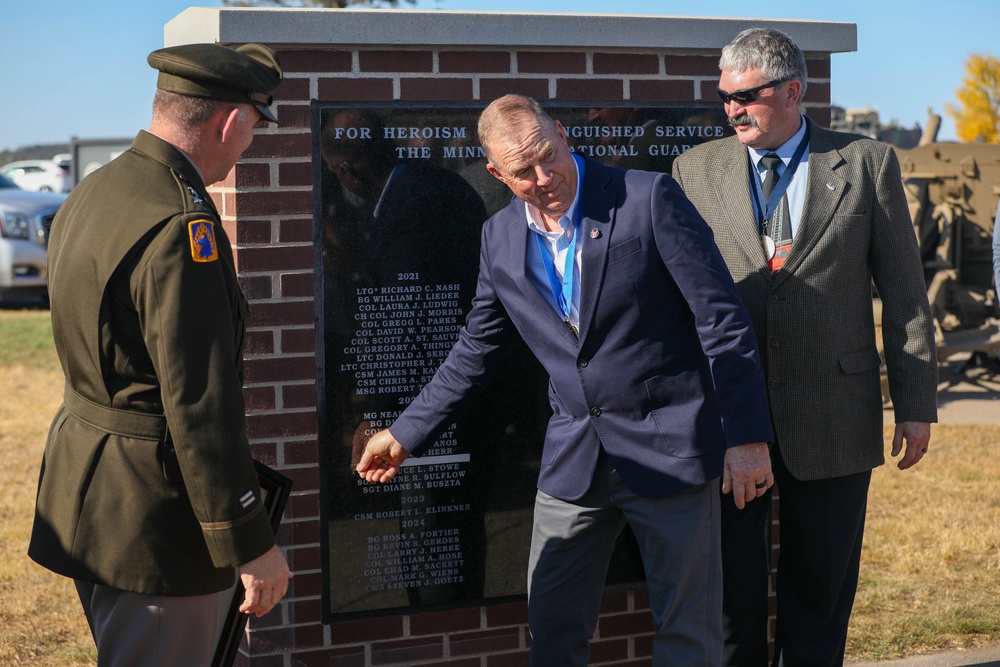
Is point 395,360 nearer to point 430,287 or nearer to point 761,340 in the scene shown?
point 430,287

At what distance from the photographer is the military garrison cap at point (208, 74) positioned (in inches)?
89.5

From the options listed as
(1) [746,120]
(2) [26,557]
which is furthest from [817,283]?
(2) [26,557]

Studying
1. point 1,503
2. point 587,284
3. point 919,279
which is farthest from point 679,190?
point 1,503

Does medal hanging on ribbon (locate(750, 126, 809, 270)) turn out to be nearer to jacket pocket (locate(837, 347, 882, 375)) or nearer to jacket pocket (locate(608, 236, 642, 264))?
jacket pocket (locate(837, 347, 882, 375))

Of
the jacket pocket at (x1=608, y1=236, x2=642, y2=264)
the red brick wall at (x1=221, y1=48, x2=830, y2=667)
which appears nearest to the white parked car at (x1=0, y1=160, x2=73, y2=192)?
the red brick wall at (x1=221, y1=48, x2=830, y2=667)

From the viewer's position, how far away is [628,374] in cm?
269

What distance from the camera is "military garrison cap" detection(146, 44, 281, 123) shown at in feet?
7.46

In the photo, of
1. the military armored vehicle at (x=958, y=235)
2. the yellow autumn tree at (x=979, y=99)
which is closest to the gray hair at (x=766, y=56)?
the military armored vehicle at (x=958, y=235)

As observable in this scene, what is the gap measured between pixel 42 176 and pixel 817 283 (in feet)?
109

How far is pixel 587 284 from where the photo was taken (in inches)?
106

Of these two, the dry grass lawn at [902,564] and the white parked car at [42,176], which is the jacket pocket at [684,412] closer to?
the dry grass lawn at [902,564]

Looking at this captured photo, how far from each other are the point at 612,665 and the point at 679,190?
173 cm

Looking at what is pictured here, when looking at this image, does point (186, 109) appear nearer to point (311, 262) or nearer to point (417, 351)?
point (311, 262)

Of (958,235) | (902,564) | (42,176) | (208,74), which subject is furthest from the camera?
(42,176)
